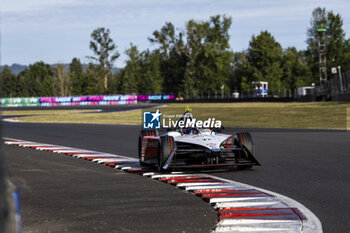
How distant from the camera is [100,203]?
22.7ft

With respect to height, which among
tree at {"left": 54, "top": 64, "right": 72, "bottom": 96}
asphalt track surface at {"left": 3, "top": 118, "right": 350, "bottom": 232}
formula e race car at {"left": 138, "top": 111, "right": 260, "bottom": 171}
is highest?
tree at {"left": 54, "top": 64, "right": 72, "bottom": 96}

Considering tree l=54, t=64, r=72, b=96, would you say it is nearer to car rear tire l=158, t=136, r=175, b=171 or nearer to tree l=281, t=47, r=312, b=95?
tree l=281, t=47, r=312, b=95

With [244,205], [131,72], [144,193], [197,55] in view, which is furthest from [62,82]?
[244,205]

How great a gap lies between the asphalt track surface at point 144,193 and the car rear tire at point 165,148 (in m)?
0.56

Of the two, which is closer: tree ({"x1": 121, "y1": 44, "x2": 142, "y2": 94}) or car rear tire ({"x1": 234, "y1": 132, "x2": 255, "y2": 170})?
car rear tire ({"x1": 234, "y1": 132, "x2": 255, "y2": 170})

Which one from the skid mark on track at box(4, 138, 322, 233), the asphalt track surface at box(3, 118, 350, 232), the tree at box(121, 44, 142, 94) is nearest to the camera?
the skid mark on track at box(4, 138, 322, 233)

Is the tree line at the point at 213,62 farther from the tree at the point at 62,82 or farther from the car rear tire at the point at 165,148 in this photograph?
the car rear tire at the point at 165,148

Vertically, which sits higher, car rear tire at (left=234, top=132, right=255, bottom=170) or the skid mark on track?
car rear tire at (left=234, top=132, right=255, bottom=170)

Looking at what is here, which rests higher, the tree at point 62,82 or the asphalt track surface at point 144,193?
the tree at point 62,82

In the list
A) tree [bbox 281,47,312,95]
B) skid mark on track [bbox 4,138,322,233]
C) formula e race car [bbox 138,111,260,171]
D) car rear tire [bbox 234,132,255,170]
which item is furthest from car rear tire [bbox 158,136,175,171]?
tree [bbox 281,47,312,95]

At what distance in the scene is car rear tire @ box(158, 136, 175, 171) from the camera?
9828 mm

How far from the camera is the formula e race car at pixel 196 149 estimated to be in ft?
32.2

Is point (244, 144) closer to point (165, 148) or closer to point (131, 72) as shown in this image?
point (165, 148)

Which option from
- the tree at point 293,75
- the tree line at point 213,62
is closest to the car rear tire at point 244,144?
the tree line at point 213,62
